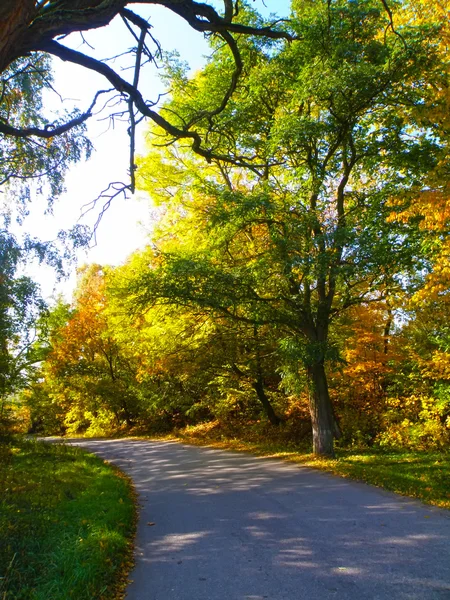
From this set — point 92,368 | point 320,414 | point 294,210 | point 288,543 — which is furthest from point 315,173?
point 92,368

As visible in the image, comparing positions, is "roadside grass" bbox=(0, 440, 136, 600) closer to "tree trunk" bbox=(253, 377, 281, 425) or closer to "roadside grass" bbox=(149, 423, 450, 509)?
"roadside grass" bbox=(149, 423, 450, 509)

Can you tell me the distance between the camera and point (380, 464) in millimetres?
11336

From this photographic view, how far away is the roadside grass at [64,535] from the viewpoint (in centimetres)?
417

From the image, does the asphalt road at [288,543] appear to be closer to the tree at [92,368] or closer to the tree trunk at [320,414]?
the tree trunk at [320,414]

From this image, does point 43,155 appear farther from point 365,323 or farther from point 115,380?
point 115,380

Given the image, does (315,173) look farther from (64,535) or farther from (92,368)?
(92,368)

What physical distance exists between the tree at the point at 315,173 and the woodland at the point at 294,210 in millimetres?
55

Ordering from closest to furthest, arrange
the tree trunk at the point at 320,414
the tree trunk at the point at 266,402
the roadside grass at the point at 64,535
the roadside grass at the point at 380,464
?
the roadside grass at the point at 64,535, the roadside grass at the point at 380,464, the tree trunk at the point at 320,414, the tree trunk at the point at 266,402

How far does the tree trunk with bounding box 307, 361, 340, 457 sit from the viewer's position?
42.4ft

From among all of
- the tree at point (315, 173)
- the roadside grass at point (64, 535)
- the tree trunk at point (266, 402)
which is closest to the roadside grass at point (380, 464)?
the tree trunk at point (266, 402)

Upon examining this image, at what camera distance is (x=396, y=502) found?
24.4ft

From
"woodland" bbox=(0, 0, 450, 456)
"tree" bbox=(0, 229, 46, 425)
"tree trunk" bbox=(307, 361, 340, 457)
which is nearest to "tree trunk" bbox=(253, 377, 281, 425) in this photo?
"woodland" bbox=(0, 0, 450, 456)

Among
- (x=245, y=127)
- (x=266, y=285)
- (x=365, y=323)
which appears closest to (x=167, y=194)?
(x=245, y=127)

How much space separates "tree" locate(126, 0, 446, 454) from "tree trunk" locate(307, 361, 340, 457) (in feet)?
0.10
